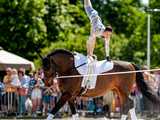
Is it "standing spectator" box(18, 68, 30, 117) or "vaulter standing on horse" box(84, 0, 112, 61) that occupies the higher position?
"vaulter standing on horse" box(84, 0, 112, 61)

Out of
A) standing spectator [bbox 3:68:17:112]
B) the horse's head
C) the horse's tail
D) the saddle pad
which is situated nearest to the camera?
the horse's head

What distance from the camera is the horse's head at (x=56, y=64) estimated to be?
16.1 meters

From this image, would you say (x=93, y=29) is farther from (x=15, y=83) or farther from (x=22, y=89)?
(x=22, y=89)

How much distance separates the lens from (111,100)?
22969mm

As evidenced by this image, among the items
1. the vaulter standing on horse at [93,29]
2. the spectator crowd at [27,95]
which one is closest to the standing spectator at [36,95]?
the spectator crowd at [27,95]

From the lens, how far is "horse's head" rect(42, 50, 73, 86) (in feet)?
52.9

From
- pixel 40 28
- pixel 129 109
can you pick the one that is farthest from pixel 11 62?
pixel 40 28

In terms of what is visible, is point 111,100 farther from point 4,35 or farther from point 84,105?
point 4,35

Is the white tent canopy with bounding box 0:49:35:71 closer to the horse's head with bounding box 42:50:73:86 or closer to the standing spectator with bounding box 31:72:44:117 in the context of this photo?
the standing spectator with bounding box 31:72:44:117

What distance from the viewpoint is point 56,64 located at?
16.3m

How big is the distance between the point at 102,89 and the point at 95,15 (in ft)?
6.48

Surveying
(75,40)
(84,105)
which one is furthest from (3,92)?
(75,40)

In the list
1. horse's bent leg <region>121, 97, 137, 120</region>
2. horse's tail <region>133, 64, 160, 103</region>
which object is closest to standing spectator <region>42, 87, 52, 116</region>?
horse's tail <region>133, 64, 160, 103</region>

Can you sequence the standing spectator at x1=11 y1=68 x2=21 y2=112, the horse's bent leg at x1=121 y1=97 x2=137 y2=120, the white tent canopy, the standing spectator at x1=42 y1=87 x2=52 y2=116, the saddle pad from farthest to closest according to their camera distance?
the white tent canopy, the standing spectator at x1=42 y1=87 x2=52 y2=116, the standing spectator at x1=11 y1=68 x2=21 y2=112, the horse's bent leg at x1=121 y1=97 x2=137 y2=120, the saddle pad
